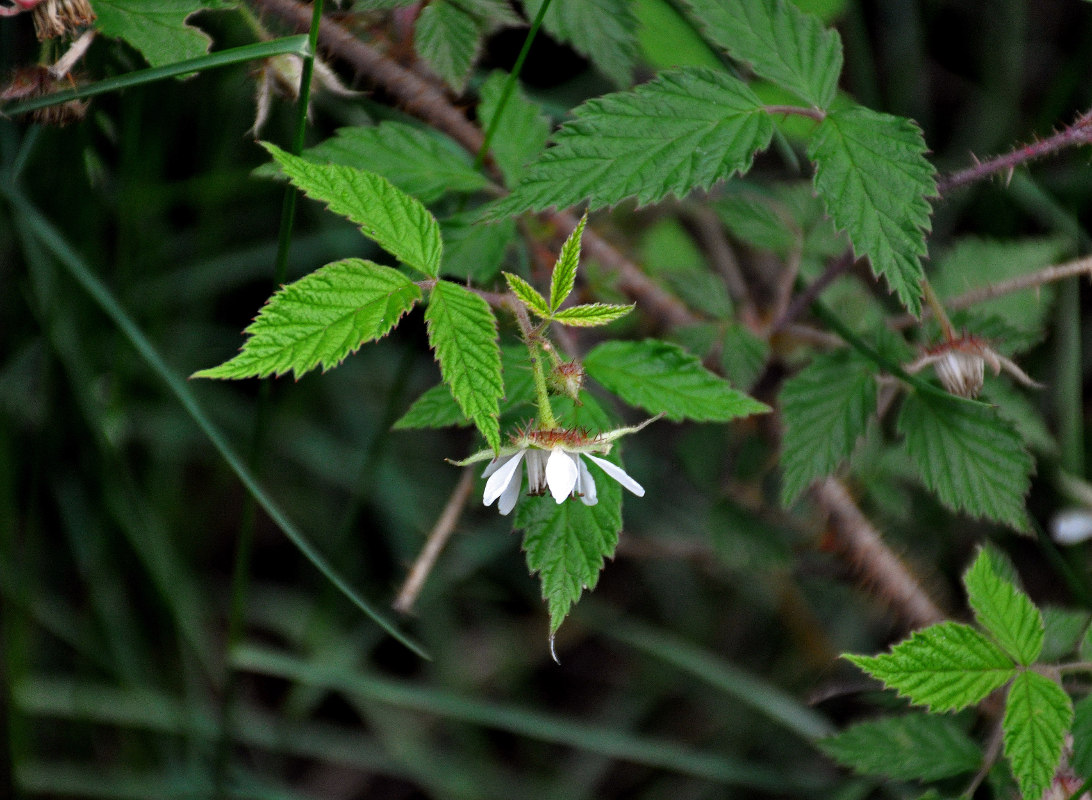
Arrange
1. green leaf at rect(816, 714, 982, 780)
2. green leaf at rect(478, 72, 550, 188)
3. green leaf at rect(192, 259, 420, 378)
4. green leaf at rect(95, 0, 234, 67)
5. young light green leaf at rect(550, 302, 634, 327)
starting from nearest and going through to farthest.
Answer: green leaf at rect(192, 259, 420, 378), young light green leaf at rect(550, 302, 634, 327), green leaf at rect(95, 0, 234, 67), green leaf at rect(816, 714, 982, 780), green leaf at rect(478, 72, 550, 188)

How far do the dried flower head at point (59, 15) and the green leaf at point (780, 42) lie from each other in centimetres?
→ 74

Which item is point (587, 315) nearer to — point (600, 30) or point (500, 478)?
point (500, 478)

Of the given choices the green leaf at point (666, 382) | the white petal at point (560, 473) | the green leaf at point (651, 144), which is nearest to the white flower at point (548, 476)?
the white petal at point (560, 473)

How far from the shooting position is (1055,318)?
2.04 meters

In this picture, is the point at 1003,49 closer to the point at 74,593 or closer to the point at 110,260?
the point at 110,260

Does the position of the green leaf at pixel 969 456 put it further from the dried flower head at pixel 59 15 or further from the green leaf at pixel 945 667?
the dried flower head at pixel 59 15

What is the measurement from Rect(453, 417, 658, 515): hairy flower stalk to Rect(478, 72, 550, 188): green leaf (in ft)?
1.63

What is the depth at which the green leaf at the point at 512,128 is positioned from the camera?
1266mm

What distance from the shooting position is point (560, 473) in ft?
2.86

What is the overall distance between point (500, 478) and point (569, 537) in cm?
13

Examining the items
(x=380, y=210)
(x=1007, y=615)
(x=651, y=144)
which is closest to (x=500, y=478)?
(x=380, y=210)

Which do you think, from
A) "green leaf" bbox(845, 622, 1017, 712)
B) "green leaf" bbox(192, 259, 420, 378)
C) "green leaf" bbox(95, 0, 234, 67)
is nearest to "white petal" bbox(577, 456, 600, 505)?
"green leaf" bbox(192, 259, 420, 378)

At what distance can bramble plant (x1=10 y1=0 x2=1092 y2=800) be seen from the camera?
974mm

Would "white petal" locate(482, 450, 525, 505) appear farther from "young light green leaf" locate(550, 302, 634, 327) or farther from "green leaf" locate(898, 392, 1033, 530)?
"green leaf" locate(898, 392, 1033, 530)
